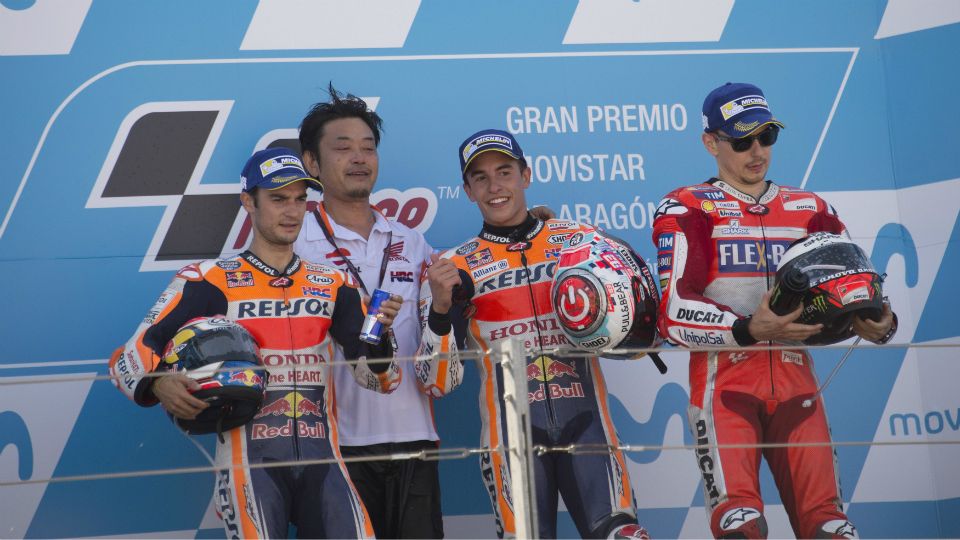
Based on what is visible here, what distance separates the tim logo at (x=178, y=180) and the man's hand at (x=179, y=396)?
4.34 ft

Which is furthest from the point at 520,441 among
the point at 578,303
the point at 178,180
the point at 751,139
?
the point at 178,180

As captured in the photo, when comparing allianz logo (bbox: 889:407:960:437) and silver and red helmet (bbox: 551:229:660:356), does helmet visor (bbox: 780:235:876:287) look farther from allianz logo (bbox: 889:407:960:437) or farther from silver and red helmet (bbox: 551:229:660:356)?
allianz logo (bbox: 889:407:960:437)

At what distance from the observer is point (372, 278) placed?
4672 mm

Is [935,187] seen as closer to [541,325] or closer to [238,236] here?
[541,325]

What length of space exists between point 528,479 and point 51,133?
9.42ft

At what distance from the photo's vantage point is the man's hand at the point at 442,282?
4.07 m

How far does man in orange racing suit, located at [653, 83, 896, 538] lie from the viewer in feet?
12.4

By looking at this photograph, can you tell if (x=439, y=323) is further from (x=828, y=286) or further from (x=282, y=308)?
(x=828, y=286)

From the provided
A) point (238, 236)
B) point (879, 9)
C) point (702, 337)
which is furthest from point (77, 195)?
point (879, 9)

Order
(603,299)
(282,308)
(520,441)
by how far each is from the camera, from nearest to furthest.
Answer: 1. (520,441)
2. (603,299)
3. (282,308)

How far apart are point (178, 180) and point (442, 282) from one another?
1585 millimetres

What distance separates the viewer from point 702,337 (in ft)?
12.8

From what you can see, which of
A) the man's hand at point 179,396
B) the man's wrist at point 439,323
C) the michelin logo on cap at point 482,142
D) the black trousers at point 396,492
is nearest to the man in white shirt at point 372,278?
the black trousers at point 396,492

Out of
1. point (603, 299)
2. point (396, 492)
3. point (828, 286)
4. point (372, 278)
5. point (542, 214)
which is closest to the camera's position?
point (828, 286)
